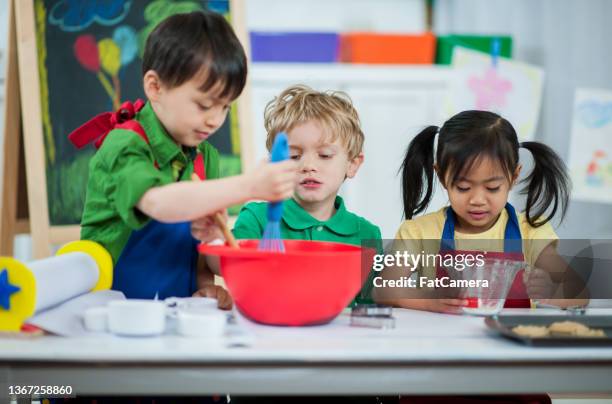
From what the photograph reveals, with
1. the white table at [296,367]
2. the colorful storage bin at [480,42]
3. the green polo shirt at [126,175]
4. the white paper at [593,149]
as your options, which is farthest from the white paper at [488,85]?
the white table at [296,367]

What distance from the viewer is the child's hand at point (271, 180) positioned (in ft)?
3.30

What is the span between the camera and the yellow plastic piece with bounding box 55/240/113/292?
1.16 meters

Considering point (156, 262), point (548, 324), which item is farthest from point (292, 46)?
point (548, 324)

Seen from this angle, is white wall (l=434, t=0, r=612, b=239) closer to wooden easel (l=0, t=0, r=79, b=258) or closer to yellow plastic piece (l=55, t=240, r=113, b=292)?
yellow plastic piece (l=55, t=240, r=113, b=292)

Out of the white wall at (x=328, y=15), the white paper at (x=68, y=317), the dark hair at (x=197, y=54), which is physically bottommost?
the white paper at (x=68, y=317)

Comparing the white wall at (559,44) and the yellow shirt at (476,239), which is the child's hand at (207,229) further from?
the white wall at (559,44)

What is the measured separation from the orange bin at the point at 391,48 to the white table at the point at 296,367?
2.86 m

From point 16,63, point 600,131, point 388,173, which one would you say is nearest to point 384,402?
point 16,63

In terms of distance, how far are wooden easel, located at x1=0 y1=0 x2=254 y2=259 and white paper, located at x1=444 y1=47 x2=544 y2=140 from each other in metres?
2.03

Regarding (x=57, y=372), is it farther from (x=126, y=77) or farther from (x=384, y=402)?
(x=126, y=77)

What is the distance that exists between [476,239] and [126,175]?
728 mm

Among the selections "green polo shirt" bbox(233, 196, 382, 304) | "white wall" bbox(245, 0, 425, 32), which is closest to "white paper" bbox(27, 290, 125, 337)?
"green polo shirt" bbox(233, 196, 382, 304)

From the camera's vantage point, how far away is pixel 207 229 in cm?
112

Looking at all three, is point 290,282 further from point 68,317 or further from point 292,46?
point 292,46
